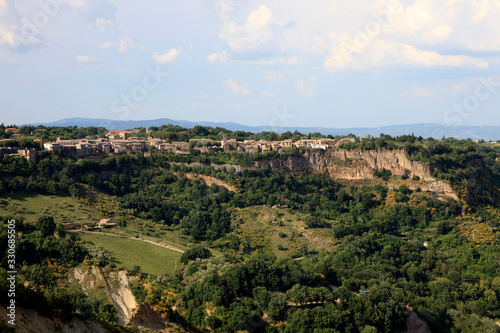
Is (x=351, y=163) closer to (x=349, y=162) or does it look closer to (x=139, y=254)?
(x=349, y=162)

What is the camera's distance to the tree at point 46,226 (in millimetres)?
41469

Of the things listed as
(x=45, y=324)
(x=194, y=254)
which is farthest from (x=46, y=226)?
(x=45, y=324)

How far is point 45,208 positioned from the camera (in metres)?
50.0

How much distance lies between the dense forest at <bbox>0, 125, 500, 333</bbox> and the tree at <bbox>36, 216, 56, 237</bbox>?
0.39 feet

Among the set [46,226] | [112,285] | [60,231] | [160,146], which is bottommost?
[112,285]

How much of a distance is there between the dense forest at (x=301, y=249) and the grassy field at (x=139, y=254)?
66.5 inches

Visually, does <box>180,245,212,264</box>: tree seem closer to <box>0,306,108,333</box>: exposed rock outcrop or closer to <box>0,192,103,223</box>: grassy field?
<box>0,192,103,223</box>: grassy field

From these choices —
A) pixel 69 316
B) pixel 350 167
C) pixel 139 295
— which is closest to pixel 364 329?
pixel 139 295

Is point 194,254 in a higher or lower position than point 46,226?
lower

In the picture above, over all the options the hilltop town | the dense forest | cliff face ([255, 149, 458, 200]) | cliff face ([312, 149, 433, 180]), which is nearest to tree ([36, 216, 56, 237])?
the dense forest

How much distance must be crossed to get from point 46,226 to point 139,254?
332 inches

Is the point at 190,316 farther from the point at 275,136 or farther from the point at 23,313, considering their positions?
the point at 275,136

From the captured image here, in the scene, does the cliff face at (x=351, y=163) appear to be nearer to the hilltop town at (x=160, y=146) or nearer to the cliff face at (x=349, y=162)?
the cliff face at (x=349, y=162)

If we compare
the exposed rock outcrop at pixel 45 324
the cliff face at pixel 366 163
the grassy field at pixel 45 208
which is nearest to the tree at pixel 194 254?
the grassy field at pixel 45 208
